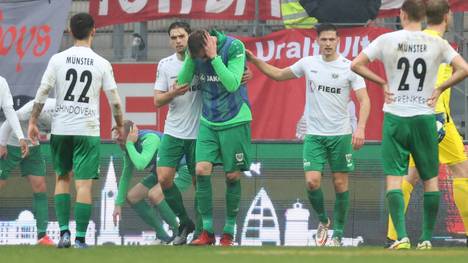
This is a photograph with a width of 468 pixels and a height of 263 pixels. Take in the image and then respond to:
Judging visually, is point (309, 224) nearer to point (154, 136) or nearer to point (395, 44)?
point (154, 136)

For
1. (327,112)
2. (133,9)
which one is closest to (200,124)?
(327,112)

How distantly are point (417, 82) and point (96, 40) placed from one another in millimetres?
8613

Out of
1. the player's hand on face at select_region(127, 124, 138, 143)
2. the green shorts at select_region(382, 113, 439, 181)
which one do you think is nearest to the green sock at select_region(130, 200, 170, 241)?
the player's hand on face at select_region(127, 124, 138, 143)

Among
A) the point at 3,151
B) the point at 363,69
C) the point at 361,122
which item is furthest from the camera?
the point at 3,151

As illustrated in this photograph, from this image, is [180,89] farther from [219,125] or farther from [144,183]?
[144,183]

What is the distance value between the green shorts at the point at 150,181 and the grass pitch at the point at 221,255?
322 centimetres

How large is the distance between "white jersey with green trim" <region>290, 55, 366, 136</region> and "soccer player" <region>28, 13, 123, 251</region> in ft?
8.57

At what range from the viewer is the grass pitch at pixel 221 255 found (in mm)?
11141

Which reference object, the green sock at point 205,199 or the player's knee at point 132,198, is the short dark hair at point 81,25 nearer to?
the green sock at point 205,199

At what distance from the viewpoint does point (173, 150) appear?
14.9m

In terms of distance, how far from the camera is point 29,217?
16750 millimetres

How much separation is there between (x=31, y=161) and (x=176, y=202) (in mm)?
2454

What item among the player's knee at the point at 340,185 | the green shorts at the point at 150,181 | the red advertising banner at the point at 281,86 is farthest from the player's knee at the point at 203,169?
the red advertising banner at the point at 281,86

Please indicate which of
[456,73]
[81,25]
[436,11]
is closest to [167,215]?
[81,25]
